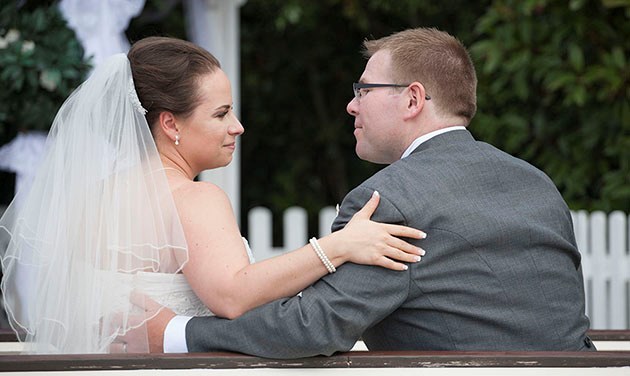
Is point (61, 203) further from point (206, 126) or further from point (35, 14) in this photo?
point (35, 14)

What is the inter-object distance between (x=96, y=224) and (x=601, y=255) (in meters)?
3.65

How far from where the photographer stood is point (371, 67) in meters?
3.08

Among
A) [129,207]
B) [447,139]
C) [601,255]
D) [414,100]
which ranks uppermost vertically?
[414,100]

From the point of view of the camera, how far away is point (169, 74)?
10.2 ft

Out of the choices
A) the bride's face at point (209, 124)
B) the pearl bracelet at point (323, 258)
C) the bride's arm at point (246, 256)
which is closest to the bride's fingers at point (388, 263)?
the bride's arm at point (246, 256)

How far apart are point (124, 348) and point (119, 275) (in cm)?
21

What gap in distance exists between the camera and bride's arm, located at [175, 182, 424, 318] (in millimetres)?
2643

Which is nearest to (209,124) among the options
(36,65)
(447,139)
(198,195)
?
(198,195)

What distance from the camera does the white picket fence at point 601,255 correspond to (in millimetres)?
5863

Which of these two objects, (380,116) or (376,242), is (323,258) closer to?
(376,242)

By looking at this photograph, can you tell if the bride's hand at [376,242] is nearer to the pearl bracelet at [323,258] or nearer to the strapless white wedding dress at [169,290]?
the pearl bracelet at [323,258]

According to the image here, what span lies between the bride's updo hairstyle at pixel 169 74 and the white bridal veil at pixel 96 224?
4 cm

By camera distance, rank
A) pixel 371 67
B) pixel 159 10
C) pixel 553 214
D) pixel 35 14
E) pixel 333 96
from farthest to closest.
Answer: pixel 333 96 → pixel 159 10 → pixel 35 14 → pixel 371 67 → pixel 553 214

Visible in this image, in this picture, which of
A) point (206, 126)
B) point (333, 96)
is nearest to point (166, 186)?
point (206, 126)
